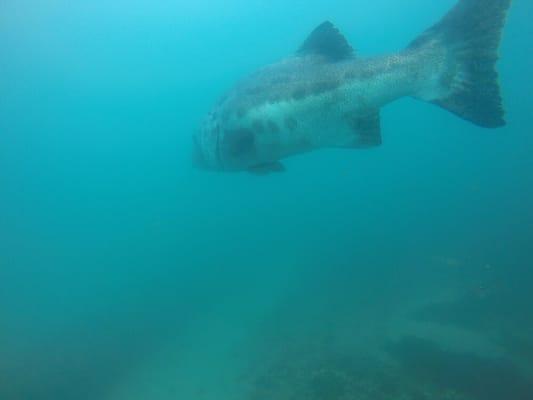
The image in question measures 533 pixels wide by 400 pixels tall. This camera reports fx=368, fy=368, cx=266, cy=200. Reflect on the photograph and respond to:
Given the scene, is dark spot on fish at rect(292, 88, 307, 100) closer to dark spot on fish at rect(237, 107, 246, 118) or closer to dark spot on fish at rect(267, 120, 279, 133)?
dark spot on fish at rect(267, 120, 279, 133)

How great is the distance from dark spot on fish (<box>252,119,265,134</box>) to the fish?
0.05ft

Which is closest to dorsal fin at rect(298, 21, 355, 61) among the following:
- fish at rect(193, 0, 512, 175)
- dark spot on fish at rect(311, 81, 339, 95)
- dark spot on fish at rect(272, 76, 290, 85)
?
fish at rect(193, 0, 512, 175)

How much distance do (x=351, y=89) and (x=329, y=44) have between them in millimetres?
1104

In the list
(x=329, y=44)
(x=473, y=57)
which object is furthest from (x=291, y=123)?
(x=473, y=57)

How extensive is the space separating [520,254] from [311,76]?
11.4 metres

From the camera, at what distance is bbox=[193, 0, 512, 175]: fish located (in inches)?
199

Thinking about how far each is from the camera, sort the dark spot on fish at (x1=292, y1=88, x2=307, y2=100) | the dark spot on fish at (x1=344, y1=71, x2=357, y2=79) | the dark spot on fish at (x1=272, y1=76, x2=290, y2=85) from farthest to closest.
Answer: the dark spot on fish at (x1=272, y1=76, x2=290, y2=85) → the dark spot on fish at (x1=292, y1=88, x2=307, y2=100) → the dark spot on fish at (x1=344, y1=71, x2=357, y2=79)

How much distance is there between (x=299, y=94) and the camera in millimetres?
5820

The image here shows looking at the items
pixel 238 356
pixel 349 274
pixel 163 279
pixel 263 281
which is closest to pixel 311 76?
pixel 238 356

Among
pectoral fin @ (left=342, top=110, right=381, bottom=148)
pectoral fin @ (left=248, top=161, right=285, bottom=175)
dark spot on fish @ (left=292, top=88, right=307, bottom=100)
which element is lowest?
pectoral fin @ (left=248, top=161, right=285, bottom=175)

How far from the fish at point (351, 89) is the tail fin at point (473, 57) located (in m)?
0.01

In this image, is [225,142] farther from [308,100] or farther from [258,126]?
[308,100]

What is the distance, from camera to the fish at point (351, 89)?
5.06m

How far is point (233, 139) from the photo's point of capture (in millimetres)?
6582
